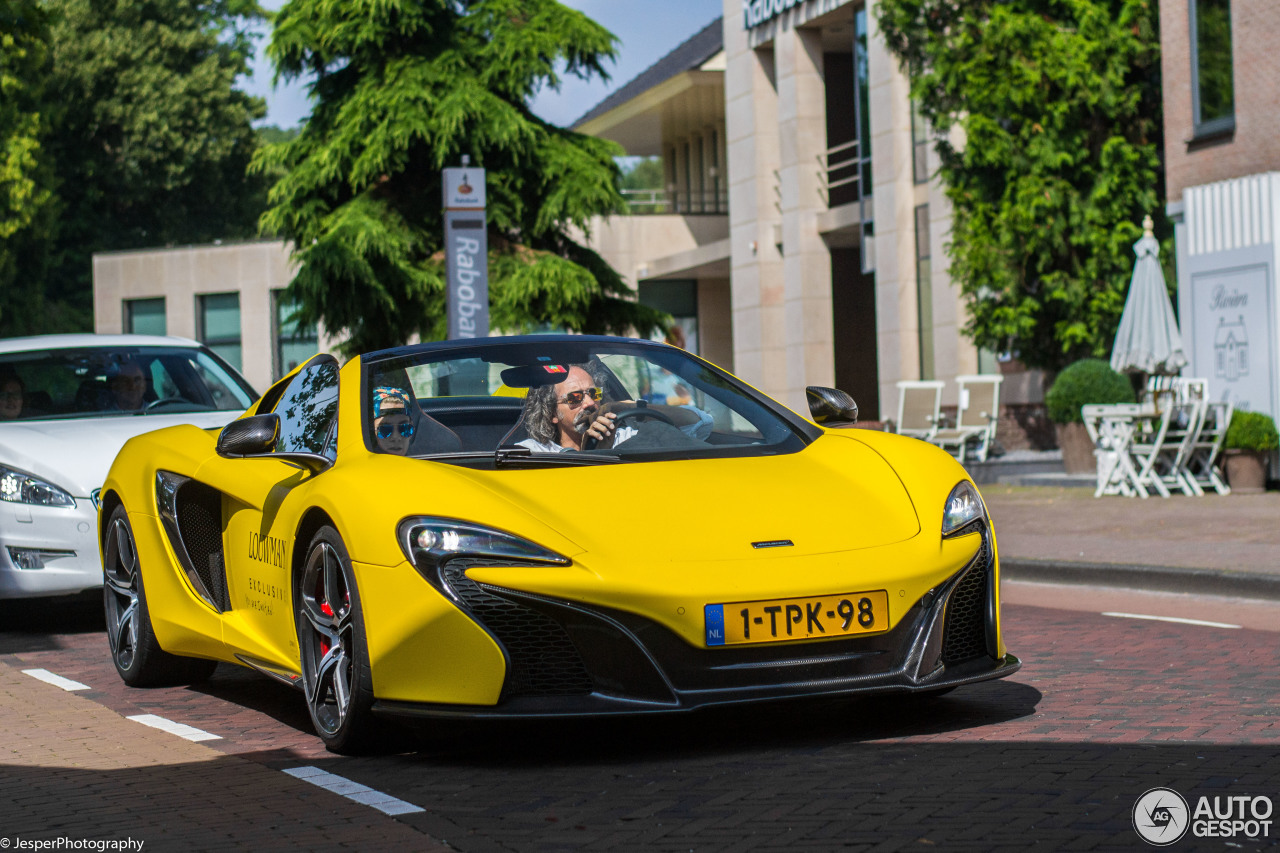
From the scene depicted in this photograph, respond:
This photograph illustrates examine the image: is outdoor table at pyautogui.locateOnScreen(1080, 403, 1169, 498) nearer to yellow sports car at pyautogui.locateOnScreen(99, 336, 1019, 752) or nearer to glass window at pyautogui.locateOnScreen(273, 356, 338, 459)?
yellow sports car at pyautogui.locateOnScreen(99, 336, 1019, 752)

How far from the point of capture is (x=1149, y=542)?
39.2 ft

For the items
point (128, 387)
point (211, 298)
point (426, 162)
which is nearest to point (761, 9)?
point (426, 162)

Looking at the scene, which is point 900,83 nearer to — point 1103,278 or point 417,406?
point 1103,278

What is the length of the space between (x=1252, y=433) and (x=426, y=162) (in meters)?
14.2

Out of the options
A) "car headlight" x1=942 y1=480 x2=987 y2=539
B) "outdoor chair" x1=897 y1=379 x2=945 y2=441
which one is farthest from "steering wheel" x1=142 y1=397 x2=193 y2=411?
"outdoor chair" x1=897 y1=379 x2=945 y2=441

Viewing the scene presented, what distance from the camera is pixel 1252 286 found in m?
17.5

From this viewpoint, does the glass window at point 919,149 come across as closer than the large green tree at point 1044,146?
No

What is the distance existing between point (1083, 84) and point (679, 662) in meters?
18.6

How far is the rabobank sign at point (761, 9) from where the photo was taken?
3216 cm

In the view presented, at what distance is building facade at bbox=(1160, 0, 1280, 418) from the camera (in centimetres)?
1734

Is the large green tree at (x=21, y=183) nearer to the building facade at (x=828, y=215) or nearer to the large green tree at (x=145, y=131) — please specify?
the large green tree at (x=145, y=131)

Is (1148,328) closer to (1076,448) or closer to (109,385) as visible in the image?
(1076,448)

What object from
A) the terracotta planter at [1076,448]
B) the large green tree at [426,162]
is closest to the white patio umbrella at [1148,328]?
the terracotta planter at [1076,448]

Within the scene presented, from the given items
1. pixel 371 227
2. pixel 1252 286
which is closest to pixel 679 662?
pixel 1252 286
